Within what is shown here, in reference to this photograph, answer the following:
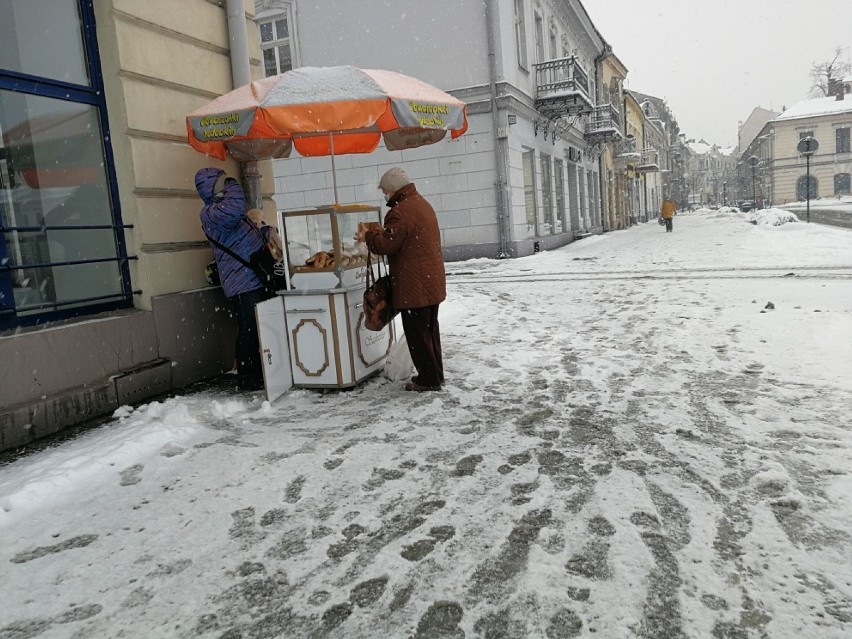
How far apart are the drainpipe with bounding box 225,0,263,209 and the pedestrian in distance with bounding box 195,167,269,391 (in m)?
1.01

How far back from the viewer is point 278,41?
17734 millimetres

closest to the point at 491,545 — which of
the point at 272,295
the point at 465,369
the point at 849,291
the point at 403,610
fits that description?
the point at 403,610

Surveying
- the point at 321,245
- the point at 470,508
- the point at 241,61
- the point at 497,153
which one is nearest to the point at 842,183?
the point at 497,153

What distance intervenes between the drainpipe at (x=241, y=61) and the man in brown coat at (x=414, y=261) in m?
1.87

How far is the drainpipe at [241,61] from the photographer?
590 cm

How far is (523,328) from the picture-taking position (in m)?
7.18

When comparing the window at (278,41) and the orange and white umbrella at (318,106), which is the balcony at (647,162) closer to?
the window at (278,41)

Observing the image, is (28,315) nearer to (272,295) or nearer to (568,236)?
(272,295)

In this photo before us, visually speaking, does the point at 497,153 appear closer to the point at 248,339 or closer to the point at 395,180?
the point at 395,180

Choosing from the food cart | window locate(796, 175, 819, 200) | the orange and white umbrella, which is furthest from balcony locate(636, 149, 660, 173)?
the food cart

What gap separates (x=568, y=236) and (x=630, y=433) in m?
20.5

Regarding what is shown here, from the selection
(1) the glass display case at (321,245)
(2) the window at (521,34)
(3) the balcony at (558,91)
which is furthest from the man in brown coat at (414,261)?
(3) the balcony at (558,91)

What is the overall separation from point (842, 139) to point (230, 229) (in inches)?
2965

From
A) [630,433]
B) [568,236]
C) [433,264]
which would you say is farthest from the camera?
[568,236]
